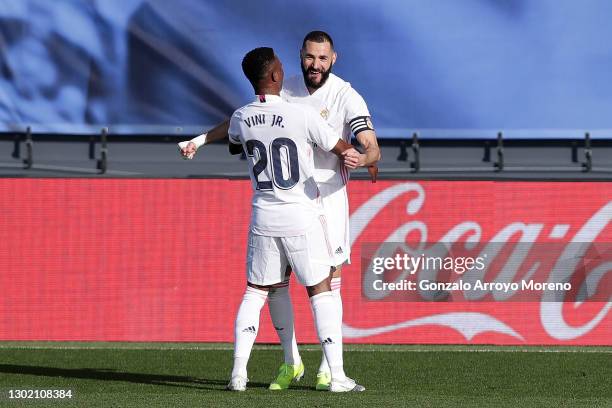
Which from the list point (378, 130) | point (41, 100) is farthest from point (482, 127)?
point (41, 100)

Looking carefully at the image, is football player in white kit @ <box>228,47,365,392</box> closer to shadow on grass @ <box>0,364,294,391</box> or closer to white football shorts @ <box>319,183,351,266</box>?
white football shorts @ <box>319,183,351,266</box>

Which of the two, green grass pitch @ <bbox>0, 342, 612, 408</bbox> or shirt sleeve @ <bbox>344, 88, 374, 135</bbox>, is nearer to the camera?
green grass pitch @ <bbox>0, 342, 612, 408</bbox>

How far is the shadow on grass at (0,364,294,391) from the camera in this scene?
247 inches

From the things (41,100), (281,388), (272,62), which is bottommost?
(281,388)

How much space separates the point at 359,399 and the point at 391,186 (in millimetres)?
3862

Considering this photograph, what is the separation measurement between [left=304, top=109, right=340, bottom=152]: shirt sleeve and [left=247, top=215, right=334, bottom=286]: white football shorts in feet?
1.34

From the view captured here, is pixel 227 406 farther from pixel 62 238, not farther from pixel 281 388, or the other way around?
pixel 62 238

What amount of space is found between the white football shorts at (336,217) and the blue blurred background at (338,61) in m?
11.8

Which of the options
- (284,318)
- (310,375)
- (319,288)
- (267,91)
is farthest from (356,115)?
(310,375)

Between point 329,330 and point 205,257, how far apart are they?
328cm

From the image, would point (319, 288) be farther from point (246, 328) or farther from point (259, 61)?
point (259, 61)

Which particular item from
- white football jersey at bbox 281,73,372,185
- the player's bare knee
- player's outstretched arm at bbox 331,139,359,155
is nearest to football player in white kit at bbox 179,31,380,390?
white football jersey at bbox 281,73,372,185

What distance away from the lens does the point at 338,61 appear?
59.5 ft

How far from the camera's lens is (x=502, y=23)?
60.7 feet
